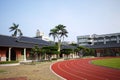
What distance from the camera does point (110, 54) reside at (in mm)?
83375

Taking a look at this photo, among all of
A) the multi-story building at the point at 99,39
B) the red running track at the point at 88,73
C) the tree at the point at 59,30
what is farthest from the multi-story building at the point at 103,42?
the red running track at the point at 88,73

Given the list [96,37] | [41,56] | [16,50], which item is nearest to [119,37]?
[96,37]

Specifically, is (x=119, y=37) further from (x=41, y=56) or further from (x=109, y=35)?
(x=41, y=56)

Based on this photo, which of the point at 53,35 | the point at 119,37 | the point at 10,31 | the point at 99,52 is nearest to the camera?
the point at 10,31

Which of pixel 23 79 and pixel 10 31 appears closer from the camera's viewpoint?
pixel 23 79

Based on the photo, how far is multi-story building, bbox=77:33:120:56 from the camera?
83.9 metres

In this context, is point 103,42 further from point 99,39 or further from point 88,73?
point 88,73

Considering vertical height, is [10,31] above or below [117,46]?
above

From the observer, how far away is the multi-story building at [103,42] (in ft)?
275

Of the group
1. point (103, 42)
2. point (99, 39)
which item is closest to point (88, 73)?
point (103, 42)

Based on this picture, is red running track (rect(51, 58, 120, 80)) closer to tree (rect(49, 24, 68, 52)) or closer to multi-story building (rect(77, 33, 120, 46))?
tree (rect(49, 24, 68, 52))

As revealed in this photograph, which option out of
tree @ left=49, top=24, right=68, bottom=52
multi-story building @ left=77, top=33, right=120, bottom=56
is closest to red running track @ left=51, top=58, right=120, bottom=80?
tree @ left=49, top=24, right=68, bottom=52

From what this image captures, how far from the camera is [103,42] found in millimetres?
106062

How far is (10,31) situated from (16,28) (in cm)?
233
